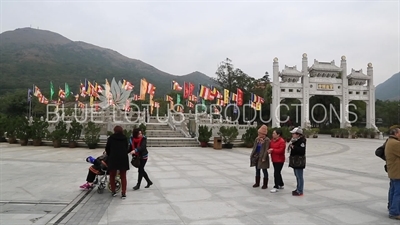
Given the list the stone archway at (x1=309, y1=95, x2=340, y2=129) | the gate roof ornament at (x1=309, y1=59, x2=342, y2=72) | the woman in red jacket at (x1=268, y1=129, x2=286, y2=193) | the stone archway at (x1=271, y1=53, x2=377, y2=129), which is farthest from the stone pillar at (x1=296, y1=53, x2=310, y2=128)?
the woman in red jacket at (x1=268, y1=129, x2=286, y2=193)

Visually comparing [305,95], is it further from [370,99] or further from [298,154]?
[298,154]

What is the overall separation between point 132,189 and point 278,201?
3381 millimetres

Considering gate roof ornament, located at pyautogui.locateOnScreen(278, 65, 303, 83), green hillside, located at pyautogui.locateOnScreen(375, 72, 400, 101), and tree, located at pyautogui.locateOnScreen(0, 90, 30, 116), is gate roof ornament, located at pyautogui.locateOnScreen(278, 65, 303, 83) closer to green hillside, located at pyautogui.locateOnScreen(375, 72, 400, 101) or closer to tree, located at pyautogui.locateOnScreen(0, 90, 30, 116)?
tree, located at pyautogui.locateOnScreen(0, 90, 30, 116)

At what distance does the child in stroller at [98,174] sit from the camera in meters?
6.66

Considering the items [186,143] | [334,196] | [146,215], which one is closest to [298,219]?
[334,196]

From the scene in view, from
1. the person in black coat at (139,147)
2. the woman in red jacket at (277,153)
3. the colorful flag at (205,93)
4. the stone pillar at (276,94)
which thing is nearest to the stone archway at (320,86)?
the stone pillar at (276,94)

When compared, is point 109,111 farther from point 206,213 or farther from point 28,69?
point 28,69

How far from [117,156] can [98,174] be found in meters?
0.93

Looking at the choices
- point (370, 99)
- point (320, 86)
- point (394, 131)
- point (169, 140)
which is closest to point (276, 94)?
point (320, 86)

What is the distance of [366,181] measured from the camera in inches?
320

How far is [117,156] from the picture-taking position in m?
6.23

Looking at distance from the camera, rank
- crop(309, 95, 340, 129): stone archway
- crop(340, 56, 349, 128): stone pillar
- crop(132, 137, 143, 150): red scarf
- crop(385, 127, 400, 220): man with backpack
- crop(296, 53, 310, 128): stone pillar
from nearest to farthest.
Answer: crop(385, 127, 400, 220): man with backpack → crop(132, 137, 143, 150): red scarf → crop(296, 53, 310, 128): stone pillar → crop(340, 56, 349, 128): stone pillar → crop(309, 95, 340, 129): stone archway

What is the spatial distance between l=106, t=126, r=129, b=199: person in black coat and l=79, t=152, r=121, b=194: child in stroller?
0.36 metres

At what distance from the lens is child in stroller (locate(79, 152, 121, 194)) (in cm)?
666
